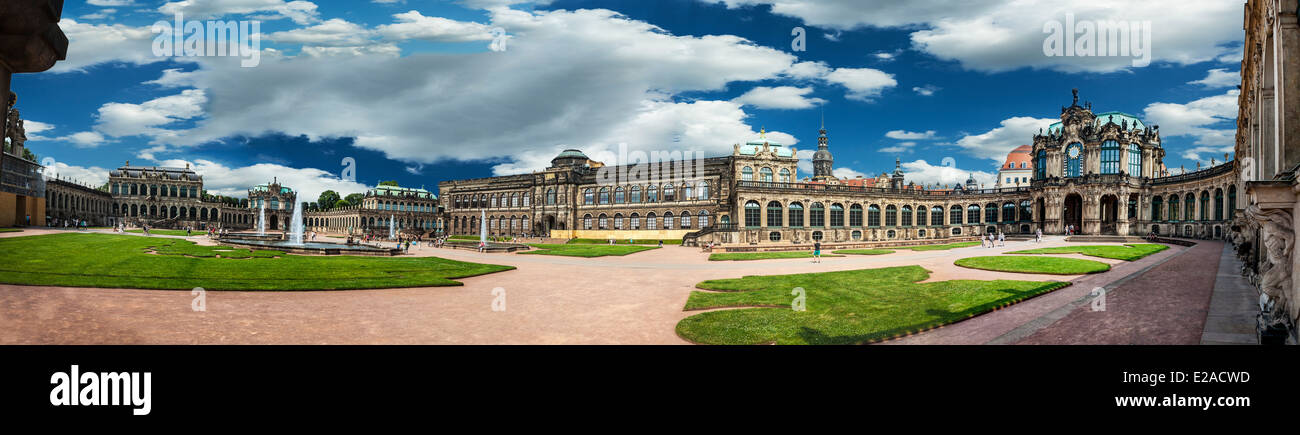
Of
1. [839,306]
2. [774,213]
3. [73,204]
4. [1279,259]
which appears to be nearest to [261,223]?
[73,204]

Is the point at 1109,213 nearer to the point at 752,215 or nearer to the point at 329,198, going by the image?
the point at 752,215

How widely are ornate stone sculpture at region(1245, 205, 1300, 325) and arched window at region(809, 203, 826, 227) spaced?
1755 inches

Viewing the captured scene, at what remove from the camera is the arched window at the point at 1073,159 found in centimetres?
5438

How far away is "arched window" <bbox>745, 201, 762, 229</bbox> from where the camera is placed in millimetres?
48938

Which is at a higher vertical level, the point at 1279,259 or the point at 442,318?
the point at 1279,259

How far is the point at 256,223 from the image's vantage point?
48.4m

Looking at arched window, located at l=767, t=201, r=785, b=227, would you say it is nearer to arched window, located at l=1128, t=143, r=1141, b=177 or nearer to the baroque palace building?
arched window, located at l=1128, t=143, r=1141, b=177

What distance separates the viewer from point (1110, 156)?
53.3 meters

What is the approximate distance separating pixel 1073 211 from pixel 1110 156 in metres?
7.10

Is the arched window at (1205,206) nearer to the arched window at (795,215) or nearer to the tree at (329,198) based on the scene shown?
the arched window at (795,215)

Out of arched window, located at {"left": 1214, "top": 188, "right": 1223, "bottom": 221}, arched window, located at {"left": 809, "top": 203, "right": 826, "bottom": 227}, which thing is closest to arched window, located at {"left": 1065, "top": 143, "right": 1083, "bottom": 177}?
arched window, located at {"left": 1214, "top": 188, "right": 1223, "bottom": 221}
